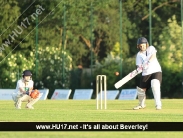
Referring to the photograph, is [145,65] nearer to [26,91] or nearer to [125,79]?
[125,79]

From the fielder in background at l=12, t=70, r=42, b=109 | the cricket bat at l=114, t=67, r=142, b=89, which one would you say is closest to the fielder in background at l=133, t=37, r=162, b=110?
the cricket bat at l=114, t=67, r=142, b=89

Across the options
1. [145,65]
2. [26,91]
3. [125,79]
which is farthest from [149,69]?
[26,91]

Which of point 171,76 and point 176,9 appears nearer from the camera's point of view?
point 171,76

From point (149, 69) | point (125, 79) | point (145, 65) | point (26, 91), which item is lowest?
point (26, 91)

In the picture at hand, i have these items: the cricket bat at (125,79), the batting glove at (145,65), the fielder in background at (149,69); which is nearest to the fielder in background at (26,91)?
the cricket bat at (125,79)

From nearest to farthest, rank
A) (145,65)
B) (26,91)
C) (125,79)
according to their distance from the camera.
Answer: (125,79) → (145,65) → (26,91)

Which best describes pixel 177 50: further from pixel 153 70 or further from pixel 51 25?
pixel 153 70

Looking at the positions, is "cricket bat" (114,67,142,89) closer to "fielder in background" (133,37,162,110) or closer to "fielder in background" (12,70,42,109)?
"fielder in background" (133,37,162,110)

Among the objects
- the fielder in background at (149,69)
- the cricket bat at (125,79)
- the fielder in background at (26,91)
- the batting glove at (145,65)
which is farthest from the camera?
the fielder in background at (26,91)

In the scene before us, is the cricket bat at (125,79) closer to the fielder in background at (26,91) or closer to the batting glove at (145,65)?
the batting glove at (145,65)

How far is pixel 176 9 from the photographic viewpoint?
71125mm

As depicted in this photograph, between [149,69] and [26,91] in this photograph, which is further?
[26,91]

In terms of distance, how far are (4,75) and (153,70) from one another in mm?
28561

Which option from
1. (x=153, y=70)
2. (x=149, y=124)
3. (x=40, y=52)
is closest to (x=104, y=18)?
(x=40, y=52)
